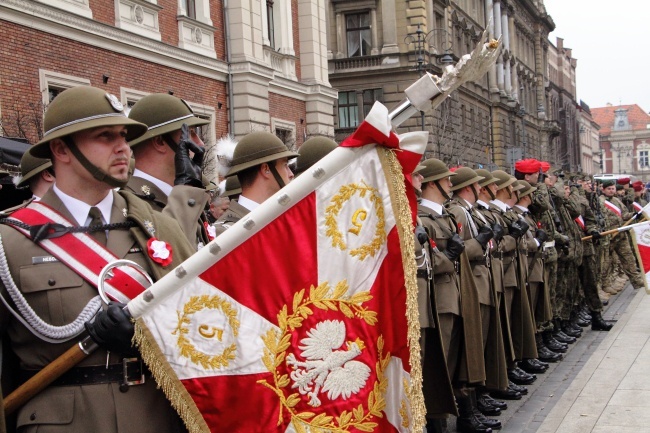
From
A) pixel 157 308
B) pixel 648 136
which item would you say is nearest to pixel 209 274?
pixel 157 308

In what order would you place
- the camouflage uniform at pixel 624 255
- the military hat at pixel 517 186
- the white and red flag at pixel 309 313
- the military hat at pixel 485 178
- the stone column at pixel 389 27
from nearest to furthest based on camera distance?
the white and red flag at pixel 309 313 < the military hat at pixel 485 178 < the military hat at pixel 517 186 < the camouflage uniform at pixel 624 255 < the stone column at pixel 389 27

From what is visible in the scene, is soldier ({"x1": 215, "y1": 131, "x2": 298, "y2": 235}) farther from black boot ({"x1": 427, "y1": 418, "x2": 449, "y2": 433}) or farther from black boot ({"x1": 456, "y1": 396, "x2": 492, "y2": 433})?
black boot ({"x1": 456, "y1": 396, "x2": 492, "y2": 433})

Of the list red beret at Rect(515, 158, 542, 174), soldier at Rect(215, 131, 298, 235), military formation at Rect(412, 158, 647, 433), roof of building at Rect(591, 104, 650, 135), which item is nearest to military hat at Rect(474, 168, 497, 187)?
military formation at Rect(412, 158, 647, 433)

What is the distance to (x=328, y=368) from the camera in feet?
10.3

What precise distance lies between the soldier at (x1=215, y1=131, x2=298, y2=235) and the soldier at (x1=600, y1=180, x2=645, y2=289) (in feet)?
36.4

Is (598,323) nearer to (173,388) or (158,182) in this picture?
(158,182)

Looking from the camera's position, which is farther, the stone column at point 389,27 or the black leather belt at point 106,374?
the stone column at point 389,27

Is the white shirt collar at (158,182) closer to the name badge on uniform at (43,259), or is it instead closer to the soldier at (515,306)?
the name badge on uniform at (43,259)

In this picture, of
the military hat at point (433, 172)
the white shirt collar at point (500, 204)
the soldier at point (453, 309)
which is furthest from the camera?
the white shirt collar at point (500, 204)

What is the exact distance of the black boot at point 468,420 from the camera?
702cm

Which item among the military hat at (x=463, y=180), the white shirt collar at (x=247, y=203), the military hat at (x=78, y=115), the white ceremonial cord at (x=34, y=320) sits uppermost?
the military hat at (x=78, y=115)

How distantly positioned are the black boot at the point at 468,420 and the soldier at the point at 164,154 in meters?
3.56

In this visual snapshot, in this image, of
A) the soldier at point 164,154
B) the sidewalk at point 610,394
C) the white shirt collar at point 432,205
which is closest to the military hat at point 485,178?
the white shirt collar at point 432,205

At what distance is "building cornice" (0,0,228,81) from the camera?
1369 cm
